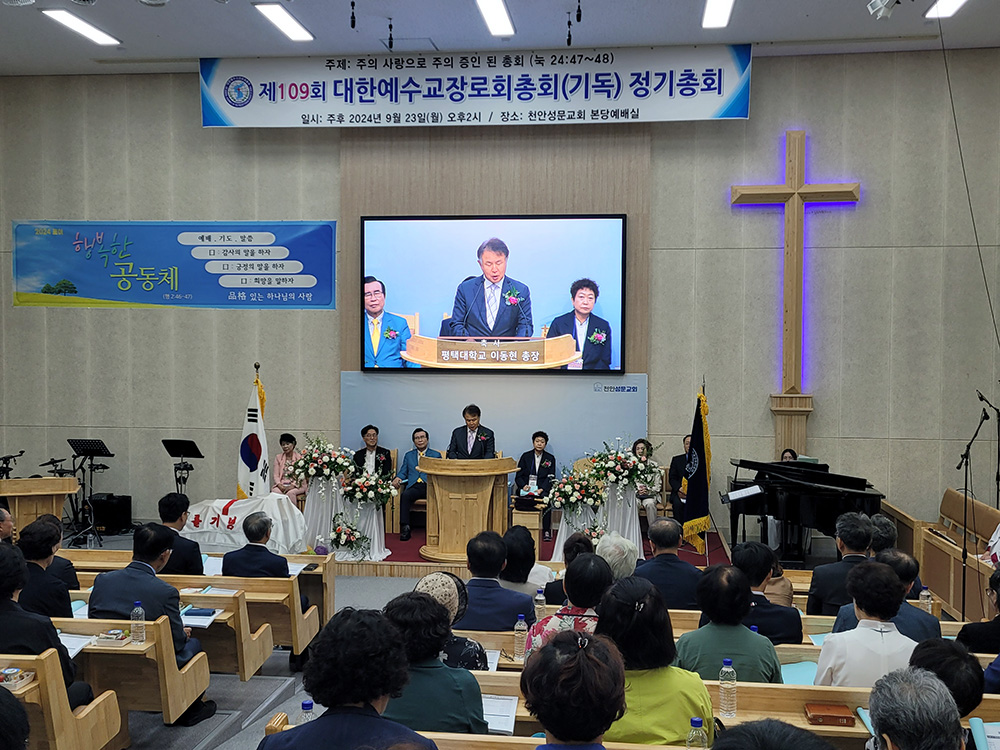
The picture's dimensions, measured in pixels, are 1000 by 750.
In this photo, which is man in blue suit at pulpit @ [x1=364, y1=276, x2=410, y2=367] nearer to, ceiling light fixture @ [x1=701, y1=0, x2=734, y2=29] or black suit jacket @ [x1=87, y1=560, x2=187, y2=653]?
ceiling light fixture @ [x1=701, y1=0, x2=734, y2=29]

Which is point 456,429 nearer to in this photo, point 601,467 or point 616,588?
point 601,467

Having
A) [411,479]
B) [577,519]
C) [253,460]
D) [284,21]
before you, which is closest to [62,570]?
[253,460]

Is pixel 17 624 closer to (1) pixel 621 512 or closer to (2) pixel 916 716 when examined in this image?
(2) pixel 916 716

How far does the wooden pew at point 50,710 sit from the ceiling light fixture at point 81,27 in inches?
300

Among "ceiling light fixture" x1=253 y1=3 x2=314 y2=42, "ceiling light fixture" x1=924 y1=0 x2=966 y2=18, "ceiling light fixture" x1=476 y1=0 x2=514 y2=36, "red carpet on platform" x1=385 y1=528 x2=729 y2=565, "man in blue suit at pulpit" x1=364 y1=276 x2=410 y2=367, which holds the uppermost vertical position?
"ceiling light fixture" x1=253 y1=3 x2=314 y2=42

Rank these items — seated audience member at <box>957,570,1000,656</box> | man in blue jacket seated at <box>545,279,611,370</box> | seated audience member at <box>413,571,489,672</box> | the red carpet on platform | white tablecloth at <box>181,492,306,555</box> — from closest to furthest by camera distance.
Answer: seated audience member at <box>413,571,489,672</box>
seated audience member at <box>957,570,1000,656</box>
white tablecloth at <box>181,492,306,555</box>
the red carpet on platform
man in blue jacket seated at <box>545,279,611,370</box>

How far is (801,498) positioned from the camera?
25.6ft

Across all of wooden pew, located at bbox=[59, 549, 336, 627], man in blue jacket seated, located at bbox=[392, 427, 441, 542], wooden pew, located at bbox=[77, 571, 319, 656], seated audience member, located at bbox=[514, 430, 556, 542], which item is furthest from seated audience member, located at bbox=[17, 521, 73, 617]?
seated audience member, located at bbox=[514, 430, 556, 542]

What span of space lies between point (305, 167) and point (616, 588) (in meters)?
8.52

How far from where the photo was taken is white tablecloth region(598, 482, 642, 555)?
784 centimetres

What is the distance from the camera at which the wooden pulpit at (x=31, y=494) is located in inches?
314

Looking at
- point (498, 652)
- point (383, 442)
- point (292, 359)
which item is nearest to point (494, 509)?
point (383, 442)

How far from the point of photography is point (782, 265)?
964 centimetres

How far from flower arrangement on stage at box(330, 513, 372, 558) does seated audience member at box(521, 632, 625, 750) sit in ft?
19.9
